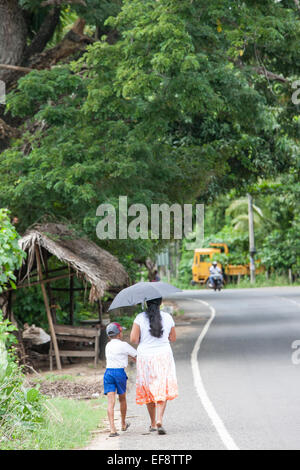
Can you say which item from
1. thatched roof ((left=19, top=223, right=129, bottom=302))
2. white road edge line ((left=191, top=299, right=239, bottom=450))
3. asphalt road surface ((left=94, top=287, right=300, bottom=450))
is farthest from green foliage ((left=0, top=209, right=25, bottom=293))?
thatched roof ((left=19, top=223, right=129, bottom=302))

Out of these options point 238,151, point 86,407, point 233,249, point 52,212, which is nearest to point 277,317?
point 238,151

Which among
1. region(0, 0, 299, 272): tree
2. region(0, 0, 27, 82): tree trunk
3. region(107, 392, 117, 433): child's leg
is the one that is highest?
region(0, 0, 27, 82): tree trunk

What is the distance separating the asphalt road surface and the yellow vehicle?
28122mm

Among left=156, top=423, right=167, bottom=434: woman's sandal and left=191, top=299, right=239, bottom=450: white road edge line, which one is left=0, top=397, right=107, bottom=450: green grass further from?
left=191, top=299, right=239, bottom=450: white road edge line

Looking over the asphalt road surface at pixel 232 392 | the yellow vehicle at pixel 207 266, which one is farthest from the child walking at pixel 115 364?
the yellow vehicle at pixel 207 266

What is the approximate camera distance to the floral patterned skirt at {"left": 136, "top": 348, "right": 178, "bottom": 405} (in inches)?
346

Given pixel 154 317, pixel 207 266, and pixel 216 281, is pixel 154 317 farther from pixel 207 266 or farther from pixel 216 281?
pixel 207 266

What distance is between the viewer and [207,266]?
5200cm

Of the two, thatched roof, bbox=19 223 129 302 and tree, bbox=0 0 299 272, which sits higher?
tree, bbox=0 0 299 272

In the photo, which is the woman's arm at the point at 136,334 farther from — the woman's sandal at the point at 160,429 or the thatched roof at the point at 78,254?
the thatched roof at the point at 78,254

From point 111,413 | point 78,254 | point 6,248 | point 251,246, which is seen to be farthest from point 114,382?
point 251,246

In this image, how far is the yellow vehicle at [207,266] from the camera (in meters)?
51.8

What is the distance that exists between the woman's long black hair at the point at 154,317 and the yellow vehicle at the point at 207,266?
4220 centimetres

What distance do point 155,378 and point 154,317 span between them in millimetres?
692
